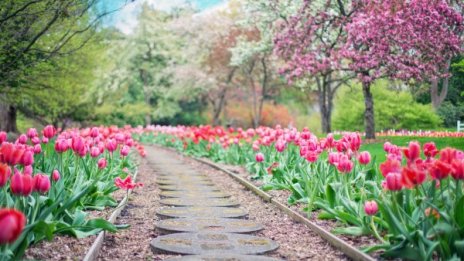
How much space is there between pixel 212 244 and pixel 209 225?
107cm

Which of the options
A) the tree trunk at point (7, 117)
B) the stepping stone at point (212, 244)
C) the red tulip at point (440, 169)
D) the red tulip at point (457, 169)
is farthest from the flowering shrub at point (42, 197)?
the tree trunk at point (7, 117)

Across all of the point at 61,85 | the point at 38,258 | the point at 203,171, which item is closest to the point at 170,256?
the point at 38,258

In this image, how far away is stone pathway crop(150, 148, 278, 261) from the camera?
5191 mm

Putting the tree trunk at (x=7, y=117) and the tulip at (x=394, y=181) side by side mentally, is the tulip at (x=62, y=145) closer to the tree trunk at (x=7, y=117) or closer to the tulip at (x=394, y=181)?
the tulip at (x=394, y=181)

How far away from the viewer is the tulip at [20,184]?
3.90 m

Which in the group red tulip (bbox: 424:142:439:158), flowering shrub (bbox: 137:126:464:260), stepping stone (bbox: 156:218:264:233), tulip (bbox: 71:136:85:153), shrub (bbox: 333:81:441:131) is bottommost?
stepping stone (bbox: 156:218:264:233)

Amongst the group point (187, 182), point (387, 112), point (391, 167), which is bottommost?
point (187, 182)

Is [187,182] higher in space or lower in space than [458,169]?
lower

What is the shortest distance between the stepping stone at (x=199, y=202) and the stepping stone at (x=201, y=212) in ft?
1.35

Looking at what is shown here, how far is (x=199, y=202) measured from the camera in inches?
340

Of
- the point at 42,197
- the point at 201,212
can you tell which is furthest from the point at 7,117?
the point at 42,197

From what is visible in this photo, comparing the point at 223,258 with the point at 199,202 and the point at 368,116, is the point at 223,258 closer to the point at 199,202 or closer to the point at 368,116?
the point at 199,202

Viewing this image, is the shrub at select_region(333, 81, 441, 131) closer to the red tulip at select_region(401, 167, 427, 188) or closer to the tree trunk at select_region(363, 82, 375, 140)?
the tree trunk at select_region(363, 82, 375, 140)

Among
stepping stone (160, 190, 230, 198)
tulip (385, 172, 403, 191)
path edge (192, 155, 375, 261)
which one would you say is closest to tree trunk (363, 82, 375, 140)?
path edge (192, 155, 375, 261)
